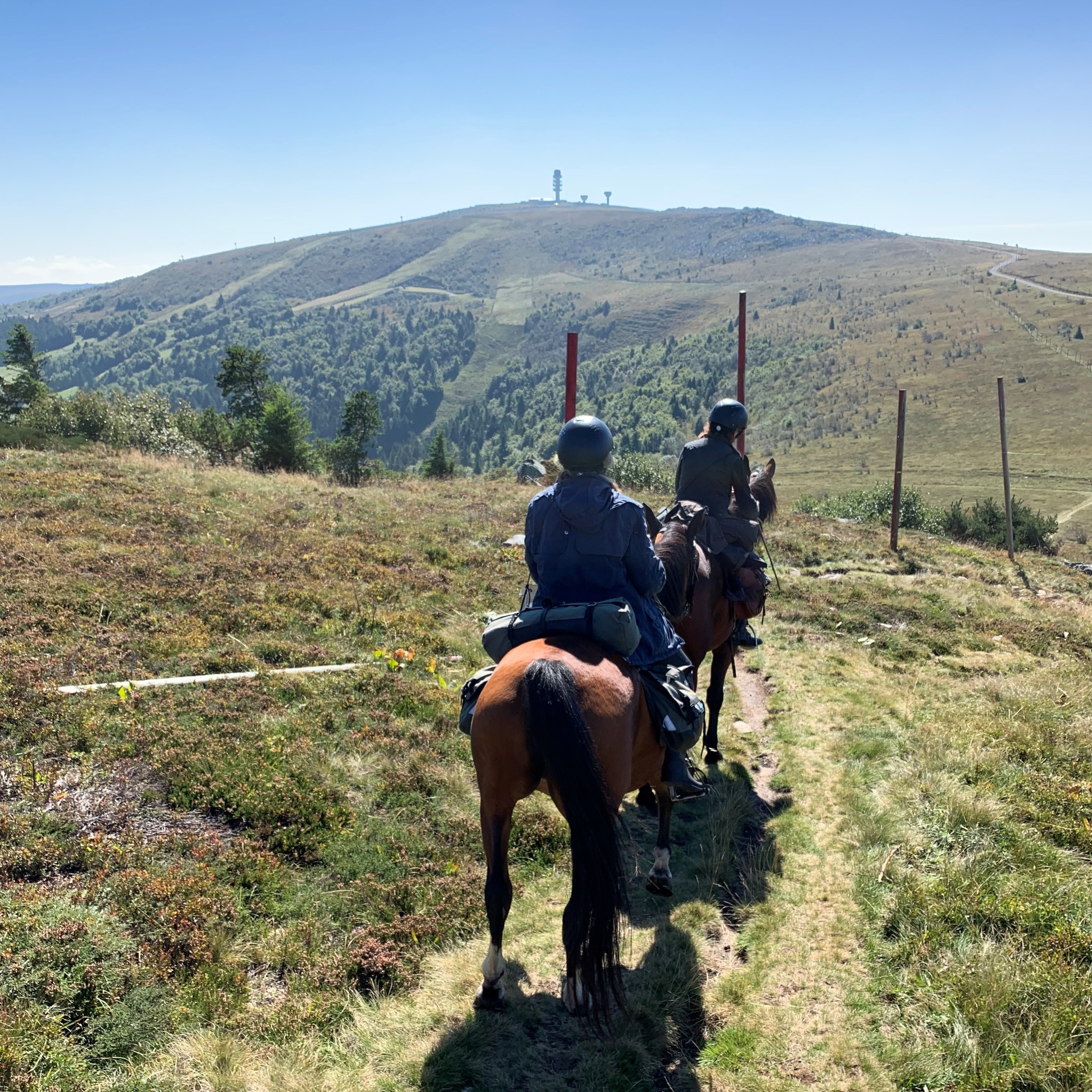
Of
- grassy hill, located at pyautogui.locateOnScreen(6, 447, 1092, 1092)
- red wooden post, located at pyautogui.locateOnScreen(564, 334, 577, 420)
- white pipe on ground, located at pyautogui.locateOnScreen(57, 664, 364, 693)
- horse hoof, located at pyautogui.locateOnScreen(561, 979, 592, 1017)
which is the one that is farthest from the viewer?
red wooden post, located at pyautogui.locateOnScreen(564, 334, 577, 420)

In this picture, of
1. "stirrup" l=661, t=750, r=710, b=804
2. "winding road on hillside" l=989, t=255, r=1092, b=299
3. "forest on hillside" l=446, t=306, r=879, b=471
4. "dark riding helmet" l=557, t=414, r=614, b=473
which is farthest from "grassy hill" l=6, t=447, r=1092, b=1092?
"winding road on hillside" l=989, t=255, r=1092, b=299

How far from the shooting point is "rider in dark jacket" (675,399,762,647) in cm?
898

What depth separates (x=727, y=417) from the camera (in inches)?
348

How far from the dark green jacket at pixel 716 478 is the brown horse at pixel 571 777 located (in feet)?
15.6

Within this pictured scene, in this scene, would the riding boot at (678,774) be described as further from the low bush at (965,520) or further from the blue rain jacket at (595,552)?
the low bush at (965,520)

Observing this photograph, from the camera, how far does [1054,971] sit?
15.1ft

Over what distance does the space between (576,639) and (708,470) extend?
4.70m

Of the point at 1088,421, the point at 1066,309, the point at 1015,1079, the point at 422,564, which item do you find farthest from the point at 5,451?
the point at 1066,309

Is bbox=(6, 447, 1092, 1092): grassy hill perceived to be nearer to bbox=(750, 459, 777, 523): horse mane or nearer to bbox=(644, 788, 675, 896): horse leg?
bbox=(644, 788, 675, 896): horse leg

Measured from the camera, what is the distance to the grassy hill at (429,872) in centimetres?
438

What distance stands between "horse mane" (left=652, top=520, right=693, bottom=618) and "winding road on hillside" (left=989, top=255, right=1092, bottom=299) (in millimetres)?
155618

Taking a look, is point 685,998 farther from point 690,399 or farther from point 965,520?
point 690,399

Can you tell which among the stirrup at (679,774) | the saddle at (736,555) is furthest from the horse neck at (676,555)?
the stirrup at (679,774)

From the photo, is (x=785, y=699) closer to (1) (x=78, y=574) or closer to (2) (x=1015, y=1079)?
(2) (x=1015, y=1079)
